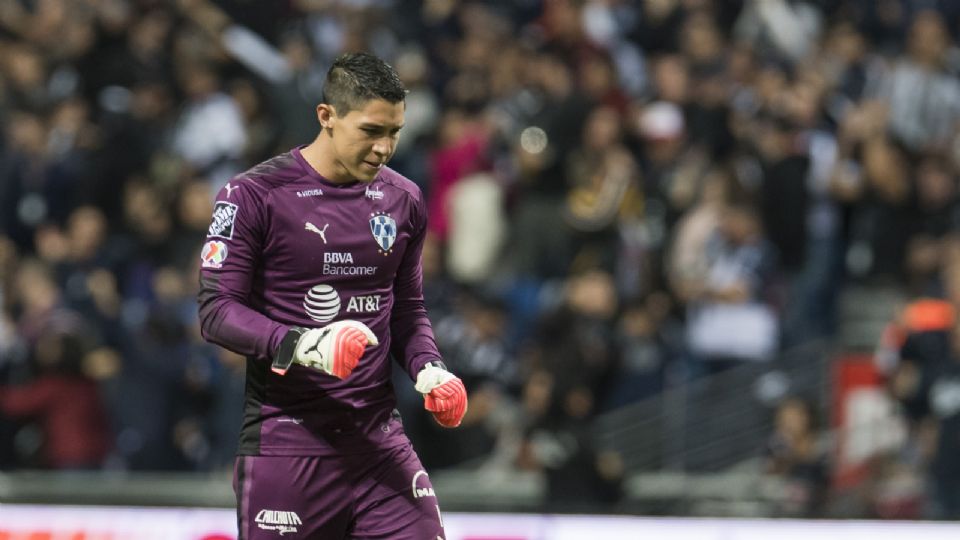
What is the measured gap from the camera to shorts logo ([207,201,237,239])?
5.52 meters

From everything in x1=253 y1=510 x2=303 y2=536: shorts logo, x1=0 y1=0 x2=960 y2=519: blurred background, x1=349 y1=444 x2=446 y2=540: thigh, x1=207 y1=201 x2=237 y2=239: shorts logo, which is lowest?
x1=253 y1=510 x2=303 y2=536: shorts logo

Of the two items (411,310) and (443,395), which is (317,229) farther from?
(443,395)

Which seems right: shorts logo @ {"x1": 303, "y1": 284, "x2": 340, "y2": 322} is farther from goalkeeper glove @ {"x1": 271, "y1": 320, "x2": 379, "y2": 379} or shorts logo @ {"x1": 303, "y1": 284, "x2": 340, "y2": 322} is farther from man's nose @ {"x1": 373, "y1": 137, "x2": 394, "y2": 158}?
man's nose @ {"x1": 373, "y1": 137, "x2": 394, "y2": 158}

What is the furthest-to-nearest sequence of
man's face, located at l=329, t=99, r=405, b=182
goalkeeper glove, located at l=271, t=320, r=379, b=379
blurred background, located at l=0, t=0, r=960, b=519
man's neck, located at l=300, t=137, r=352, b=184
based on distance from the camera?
blurred background, located at l=0, t=0, r=960, b=519 → man's neck, located at l=300, t=137, r=352, b=184 → man's face, located at l=329, t=99, r=405, b=182 → goalkeeper glove, located at l=271, t=320, r=379, b=379

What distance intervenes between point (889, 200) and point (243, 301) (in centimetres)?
781

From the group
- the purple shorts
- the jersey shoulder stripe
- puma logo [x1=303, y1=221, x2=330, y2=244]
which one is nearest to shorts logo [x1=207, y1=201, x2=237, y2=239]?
puma logo [x1=303, y1=221, x2=330, y2=244]

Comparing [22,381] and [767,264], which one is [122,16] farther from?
[767,264]

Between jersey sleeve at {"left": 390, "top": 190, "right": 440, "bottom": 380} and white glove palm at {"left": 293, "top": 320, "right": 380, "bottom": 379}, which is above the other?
jersey sleeve at {"left": 390, "top": 190, "right": 440, "bottom": 380}

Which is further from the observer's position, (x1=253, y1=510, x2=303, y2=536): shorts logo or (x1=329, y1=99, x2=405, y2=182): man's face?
(x1=253, y1=510, x2=303, y2=536): shorts logo

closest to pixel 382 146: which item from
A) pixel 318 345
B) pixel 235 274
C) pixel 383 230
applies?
pixel 383 230

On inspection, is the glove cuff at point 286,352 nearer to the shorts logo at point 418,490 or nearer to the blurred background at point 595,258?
the shorts logo at point 418,490

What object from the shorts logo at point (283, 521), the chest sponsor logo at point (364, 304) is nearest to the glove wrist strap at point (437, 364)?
the chest sponsor logo at point (364, 304)

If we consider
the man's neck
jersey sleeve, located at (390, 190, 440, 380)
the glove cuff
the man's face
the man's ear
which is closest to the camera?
the glove cuff

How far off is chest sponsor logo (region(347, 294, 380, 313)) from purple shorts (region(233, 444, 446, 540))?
0.50 m
